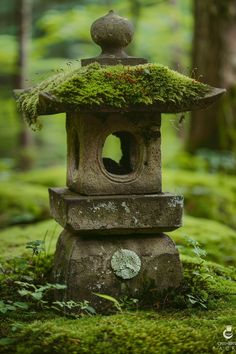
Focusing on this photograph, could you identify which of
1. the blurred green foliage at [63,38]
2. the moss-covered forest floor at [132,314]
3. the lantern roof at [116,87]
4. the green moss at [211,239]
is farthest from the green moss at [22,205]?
the blurred green foliage at [63,38]

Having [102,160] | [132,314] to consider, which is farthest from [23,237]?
[132,314]

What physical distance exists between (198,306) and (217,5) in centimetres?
742

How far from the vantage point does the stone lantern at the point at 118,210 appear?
4.20 meters

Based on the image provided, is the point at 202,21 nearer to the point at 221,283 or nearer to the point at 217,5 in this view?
the point at 217,5

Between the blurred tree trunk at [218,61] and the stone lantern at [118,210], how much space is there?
6454 millimetres

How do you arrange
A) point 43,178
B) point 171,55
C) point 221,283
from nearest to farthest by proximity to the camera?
point 221,283 → point 43,178 → point 171,55

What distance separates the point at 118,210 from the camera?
167 inches

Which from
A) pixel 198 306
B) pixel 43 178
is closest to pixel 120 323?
pixel 198 306

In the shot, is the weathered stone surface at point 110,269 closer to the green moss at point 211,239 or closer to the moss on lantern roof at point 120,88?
the moss on lantern roof at point 120,88

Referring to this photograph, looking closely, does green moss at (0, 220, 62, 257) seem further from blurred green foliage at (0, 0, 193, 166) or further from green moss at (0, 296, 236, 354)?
blurred green foliage at (0, 0, 193, 166)

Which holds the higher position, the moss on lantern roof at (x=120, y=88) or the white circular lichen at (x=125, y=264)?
the moss on lantern roof at (x=120, y=88)

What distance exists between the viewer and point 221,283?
15.4 ft

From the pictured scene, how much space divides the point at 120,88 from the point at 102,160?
0.59m

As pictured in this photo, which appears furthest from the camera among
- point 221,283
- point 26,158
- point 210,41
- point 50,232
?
point 26,158
